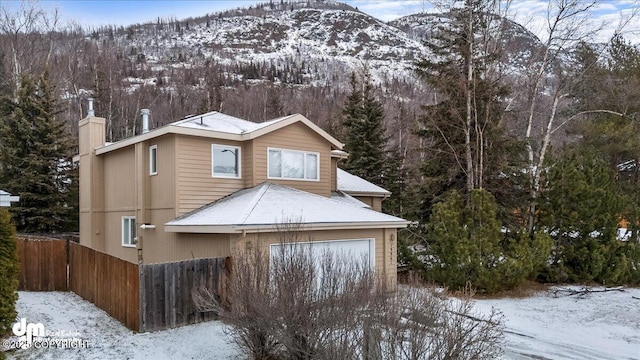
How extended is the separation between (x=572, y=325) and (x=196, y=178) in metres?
10.4

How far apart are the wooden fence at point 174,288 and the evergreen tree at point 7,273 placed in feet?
7.24

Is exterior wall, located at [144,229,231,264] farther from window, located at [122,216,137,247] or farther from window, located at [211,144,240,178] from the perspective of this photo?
window, located at [211,144,240,178]

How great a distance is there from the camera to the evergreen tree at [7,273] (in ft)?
26.6

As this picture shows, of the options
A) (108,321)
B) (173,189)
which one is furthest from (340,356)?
(173,189)

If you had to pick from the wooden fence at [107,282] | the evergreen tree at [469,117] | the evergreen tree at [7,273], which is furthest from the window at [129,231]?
the evergreen tree at [469,117]

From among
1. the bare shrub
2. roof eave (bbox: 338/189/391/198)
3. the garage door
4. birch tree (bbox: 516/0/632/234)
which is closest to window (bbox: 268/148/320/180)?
the garage door

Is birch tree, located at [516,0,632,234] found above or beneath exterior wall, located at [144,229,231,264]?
above

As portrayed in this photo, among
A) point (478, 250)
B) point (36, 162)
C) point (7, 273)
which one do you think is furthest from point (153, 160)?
point (36, 162)

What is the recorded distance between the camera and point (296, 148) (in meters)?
15.0

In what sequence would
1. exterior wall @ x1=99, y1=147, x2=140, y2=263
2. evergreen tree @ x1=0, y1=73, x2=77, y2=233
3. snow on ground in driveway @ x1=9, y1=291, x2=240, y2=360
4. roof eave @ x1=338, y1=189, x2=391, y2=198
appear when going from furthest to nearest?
evergreen tree @ x1=0, y1=73, x2=77, y2=233
roof eave @ x1=338, y1=189, x2=391, y2=198
exterior wall @ x1=99, y1=147, x2=140, y2=263
snow on ground in driveway @ x1=9, y1=291, x2=240, y2=360

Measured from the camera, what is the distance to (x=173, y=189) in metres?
12.7

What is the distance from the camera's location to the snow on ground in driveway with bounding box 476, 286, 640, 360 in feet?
28.9

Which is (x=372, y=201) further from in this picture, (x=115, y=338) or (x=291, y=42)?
(x=291, y=42)

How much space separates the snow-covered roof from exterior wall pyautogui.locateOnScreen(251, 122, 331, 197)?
1.94 ft
